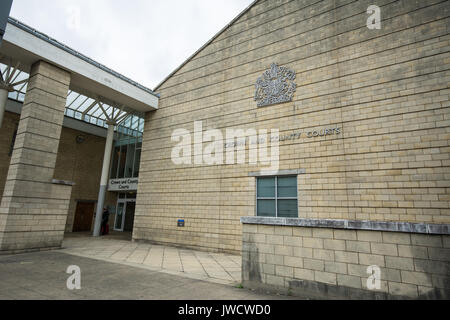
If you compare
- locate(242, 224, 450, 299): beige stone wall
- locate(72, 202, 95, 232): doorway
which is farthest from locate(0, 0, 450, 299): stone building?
locate(72, 202, 95, 232): doorway

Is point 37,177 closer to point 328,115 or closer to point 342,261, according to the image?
point 342,261

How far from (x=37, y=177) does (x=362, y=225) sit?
1113 cm

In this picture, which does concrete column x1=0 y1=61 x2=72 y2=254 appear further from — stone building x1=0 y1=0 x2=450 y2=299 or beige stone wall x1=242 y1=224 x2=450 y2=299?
beige stone wall x1=242 y1=224 x2=450 y2=299

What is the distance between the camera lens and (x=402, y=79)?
8.07 meters

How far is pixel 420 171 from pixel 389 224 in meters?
4.32

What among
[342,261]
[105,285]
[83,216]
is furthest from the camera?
[83,216]

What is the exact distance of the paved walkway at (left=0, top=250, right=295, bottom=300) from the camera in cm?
455

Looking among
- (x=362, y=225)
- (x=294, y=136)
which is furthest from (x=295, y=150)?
(x=362, y=225)

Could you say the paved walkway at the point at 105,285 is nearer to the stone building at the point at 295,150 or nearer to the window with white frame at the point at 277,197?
the stone building at the point at 295,150

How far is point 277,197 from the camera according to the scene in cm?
960

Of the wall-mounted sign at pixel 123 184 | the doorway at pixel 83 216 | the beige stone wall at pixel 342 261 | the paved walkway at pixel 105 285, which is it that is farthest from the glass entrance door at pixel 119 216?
the beige stone wall at pixel 342 261
